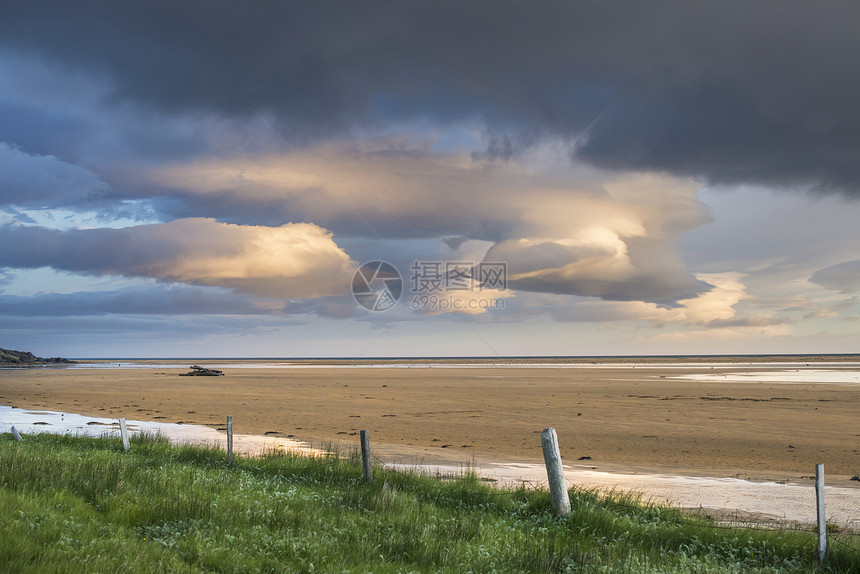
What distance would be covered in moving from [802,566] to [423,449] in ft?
49.9

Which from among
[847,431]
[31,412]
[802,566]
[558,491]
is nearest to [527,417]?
[847,431]

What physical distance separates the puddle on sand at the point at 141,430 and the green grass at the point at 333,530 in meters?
8.75

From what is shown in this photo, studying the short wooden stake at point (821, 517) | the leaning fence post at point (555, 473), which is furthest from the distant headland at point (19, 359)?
the short wooden stake at point (821, 517)

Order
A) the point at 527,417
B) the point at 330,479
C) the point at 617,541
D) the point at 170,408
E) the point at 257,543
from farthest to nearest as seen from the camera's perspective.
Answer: the point at 170,408 < the point at 527,417 < the point at 330,479 < the point at 617,541 < the point at 257,543

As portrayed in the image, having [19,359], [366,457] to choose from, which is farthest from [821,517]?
[19,359]

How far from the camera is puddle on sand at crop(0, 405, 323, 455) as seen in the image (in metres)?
22.6

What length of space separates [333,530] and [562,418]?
80.4 feet

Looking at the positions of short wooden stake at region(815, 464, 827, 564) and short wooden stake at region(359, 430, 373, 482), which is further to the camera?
Answer: short wooden stake at region(359, 430, 373, 482)

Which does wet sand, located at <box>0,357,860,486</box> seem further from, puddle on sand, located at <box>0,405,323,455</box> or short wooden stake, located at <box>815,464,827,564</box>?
short wooden stake, located at <box>815,464,827,564</box>

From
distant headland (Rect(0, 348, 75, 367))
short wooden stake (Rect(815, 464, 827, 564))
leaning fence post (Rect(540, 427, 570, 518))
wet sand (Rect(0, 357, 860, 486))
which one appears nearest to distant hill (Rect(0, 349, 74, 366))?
distant headland (Rect(0, 348, 75, 367))

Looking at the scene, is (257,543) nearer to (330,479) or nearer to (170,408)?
(330,479)

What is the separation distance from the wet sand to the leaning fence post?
888 centimetres

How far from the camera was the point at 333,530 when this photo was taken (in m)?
9.25

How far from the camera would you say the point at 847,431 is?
87.5 feet
